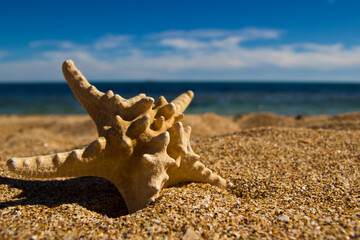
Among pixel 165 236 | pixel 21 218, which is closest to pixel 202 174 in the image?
pixel 165 236

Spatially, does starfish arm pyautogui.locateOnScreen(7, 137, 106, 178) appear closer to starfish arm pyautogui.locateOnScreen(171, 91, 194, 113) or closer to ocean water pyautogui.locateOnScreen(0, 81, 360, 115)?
starfish arm pyautogui.locateOnScreen(171, 91, 194, 113)

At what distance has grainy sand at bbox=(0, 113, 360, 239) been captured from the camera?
6.86 ft

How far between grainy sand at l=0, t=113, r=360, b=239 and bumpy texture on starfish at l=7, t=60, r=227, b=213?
21 centimetres

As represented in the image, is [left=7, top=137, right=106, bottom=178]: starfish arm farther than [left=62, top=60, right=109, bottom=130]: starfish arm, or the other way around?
[left=62, top=60, right=109, bottom=130]: starfish arm

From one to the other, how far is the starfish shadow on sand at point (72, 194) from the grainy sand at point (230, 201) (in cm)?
1

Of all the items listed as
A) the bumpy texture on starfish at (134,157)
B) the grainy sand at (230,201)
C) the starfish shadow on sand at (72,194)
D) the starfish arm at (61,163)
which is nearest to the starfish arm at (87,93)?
the bumpy texture on starfish at (134,157)

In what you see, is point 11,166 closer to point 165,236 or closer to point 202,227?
point 165,236

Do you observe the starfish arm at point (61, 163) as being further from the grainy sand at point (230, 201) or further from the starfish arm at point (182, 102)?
the starfish arm at point (182, 102)

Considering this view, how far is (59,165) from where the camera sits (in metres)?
2.40

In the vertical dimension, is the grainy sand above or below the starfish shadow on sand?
above

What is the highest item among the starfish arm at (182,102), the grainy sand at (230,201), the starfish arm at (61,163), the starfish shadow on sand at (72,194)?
the starfish arm at (182,102)

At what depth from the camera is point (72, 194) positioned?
316 centimetres

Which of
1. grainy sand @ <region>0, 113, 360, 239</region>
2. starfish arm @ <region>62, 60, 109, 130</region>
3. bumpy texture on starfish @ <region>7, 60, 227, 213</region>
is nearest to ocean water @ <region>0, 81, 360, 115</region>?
starfish arm @ <region>62, 60, 109, 130</region>

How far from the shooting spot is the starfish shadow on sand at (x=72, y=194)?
2.77 meters
